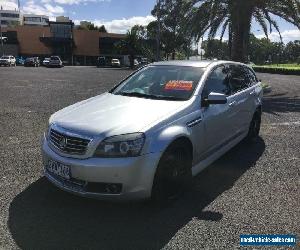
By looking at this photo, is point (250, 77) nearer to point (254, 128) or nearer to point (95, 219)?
point (254, 128)

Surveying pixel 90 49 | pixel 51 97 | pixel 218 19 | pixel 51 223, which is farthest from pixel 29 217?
pixel 90 49

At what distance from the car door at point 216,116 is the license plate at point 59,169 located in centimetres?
184

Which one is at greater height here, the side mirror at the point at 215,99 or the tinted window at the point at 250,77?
the tinted window at the point at 250,77

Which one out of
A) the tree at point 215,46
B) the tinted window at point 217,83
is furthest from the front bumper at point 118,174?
the tree at point 215,46

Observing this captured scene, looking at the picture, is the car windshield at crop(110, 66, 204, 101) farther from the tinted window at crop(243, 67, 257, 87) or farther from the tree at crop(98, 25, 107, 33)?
the tree at crop(98, 25, 107, 33)

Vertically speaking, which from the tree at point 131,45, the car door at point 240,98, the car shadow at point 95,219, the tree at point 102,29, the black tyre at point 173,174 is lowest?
the car shadow at point 95,219

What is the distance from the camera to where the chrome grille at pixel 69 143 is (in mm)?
4285

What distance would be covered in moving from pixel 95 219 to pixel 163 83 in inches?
89.8

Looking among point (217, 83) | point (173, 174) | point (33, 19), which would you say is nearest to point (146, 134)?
point (173, 174)

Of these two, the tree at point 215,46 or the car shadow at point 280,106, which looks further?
the tree at point 215,46

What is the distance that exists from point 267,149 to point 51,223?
4.58 m

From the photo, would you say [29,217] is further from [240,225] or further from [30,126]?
[30,126]

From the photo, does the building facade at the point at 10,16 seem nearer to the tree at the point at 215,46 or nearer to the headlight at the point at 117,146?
the tree at the point at 215,46

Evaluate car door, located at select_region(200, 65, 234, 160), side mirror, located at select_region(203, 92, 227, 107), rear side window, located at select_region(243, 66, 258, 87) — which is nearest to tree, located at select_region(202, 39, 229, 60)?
rear side window, located at select_region(243, 66, 258, 87)
